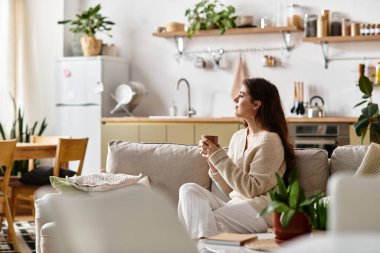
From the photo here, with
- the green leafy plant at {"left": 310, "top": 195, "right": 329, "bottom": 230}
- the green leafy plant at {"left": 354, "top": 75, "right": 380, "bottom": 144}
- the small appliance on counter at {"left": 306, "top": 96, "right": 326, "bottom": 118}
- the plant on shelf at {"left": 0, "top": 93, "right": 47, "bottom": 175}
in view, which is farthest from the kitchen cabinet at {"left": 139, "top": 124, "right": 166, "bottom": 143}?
the green leafy plant at {"left": 310, "top": 195, "right": 329, "bottom": 230}

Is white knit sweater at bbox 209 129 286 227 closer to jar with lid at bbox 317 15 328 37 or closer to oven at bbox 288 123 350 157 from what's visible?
oven at bbox 288 123 350 157

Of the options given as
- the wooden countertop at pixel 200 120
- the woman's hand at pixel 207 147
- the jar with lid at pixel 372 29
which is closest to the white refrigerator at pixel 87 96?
the wooden countertop at pixel 200 120

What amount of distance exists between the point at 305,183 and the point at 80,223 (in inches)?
100

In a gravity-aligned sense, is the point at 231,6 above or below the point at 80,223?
above

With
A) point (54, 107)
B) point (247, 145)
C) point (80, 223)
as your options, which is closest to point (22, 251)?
point (247, 145)

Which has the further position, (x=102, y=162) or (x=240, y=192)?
(x=102, y=162)

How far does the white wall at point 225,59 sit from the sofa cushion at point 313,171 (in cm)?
338

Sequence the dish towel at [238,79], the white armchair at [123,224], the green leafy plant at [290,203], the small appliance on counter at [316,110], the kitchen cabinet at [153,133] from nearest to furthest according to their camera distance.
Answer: the white armchair at [123,224]
the green leafy plant at [290,203]
the small appliance on counter at [316,110]
the kitchen cabinet at [153,133]
the dish towel at [238,79]

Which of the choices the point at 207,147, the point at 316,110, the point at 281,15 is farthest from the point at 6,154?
the point at 281,15

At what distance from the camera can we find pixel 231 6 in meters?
7.93

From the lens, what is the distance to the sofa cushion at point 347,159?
4275mm

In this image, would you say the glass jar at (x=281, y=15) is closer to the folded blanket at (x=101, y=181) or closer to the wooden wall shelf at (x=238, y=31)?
the wooden wall shelf at (x=238, y=31)

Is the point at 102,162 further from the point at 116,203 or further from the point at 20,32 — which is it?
→ the point at 116,203

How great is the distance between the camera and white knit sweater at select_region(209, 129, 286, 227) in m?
4.09
